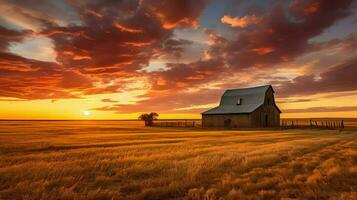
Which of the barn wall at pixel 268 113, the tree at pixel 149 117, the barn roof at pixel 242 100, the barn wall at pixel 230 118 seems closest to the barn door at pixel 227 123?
the barn wall at pixel 230 118

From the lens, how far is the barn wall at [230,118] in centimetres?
5046

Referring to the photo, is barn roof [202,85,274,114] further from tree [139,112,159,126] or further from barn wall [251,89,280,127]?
tree [139,112,159,126]

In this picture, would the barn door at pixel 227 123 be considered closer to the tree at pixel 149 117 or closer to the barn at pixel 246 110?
the barn at pixel 246 110

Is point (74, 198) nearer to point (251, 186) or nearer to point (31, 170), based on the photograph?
point (31, 170)

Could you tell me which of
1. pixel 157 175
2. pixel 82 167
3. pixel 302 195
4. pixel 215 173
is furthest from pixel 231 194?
pixel 82 167

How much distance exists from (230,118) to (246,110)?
379 centimetres

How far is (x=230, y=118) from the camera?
5300 cm

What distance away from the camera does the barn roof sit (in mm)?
52703

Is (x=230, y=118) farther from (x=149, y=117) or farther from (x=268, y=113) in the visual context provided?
(x=149, y=117)

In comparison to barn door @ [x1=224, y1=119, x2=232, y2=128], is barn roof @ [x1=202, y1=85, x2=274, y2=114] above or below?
above

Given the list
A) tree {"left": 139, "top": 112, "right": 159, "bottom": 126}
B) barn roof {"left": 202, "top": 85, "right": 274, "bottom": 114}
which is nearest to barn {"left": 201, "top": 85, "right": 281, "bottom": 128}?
barn roof {"left": 202, "top": 85, "right": 274, "bottom": 114}

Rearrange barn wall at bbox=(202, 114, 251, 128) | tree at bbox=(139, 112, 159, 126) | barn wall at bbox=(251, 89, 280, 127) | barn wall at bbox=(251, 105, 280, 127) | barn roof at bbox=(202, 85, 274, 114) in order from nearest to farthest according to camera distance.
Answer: barn wall at bbox=(202, 114, 251, 128), barn wall at bbox=(251, 105, 280, 127), barn wall at bbox=(251, 89, 280, 127), barn roof at bbox=(202, 85, 274, 114), tree at bbox=(139, 112, 159, 126)

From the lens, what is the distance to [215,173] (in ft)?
31.8

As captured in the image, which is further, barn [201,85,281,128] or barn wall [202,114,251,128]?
barn [201,85,281,128]
